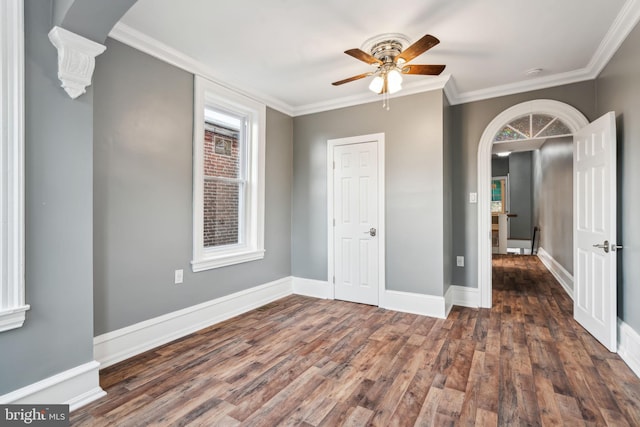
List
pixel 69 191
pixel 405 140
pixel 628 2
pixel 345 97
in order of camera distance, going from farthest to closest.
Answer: pixel 345 97 → pixel 405 140 → pixel 628 2 → pixel 69 191

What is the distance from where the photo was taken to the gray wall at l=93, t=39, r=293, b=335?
2.43 m

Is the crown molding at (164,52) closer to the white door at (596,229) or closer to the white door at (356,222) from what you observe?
the white door at (356,222)

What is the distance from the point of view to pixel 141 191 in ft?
8.84

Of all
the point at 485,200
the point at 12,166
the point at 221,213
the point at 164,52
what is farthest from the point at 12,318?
the point at 485,200

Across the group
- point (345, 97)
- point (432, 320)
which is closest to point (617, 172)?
point (432, 320)

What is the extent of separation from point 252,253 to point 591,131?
3.73 metres

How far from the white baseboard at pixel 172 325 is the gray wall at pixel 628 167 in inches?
139

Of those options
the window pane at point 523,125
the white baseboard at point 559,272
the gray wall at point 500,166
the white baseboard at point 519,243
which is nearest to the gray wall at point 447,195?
the window pane at point 523,125

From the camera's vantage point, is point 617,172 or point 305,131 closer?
point 617,172

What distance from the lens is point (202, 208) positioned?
3.21m

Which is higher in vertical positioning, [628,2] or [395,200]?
[628,2]

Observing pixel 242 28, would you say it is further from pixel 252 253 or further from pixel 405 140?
pixel 252 253

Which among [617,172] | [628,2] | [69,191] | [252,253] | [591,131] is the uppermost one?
[628,2]
